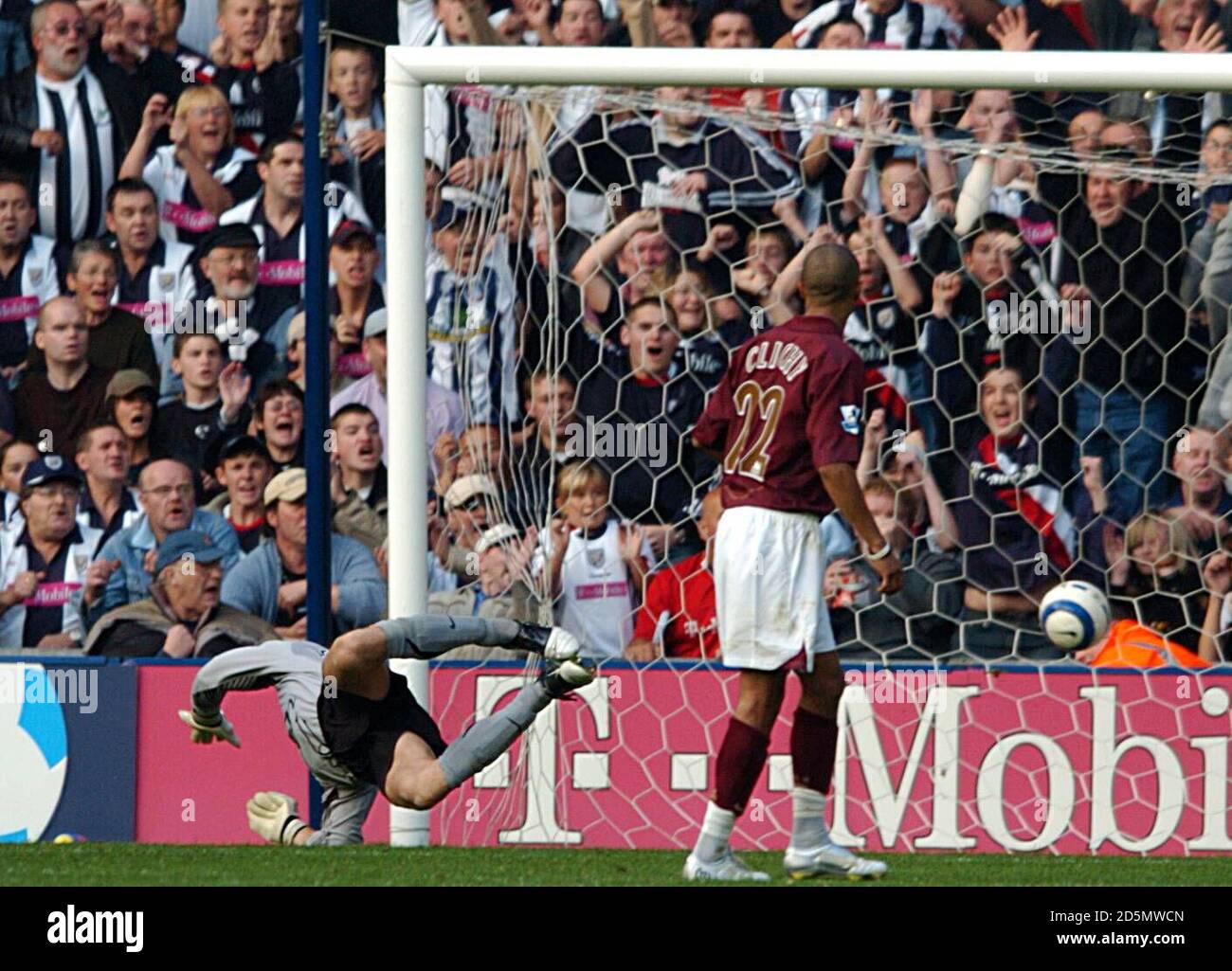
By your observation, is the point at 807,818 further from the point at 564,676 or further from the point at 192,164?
the point at 192,164

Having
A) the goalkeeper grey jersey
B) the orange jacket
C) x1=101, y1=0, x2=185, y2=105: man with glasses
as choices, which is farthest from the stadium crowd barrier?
x1=101, y1=0, x2=185, y2=105: man with glasses

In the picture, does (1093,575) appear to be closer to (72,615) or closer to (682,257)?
(682,257)

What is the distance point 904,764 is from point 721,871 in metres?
1.49

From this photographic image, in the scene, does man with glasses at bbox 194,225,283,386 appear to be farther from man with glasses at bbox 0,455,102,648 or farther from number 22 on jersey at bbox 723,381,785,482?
number 22 on jersey at bbox 723,381,785,482

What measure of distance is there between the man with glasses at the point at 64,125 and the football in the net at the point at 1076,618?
406cm

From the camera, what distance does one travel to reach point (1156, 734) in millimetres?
5418

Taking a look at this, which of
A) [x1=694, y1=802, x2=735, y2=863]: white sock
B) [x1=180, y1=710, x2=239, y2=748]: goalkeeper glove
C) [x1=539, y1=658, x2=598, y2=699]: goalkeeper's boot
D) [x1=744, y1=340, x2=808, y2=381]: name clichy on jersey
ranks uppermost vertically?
[x1=744, y1=340, x2=808, y2=381]: name clichy on jersey

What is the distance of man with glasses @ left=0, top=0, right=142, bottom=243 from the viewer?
23.3ft

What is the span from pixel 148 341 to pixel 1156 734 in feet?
12.8

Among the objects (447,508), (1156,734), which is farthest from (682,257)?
(1156,734)

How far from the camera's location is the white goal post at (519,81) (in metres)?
5.10

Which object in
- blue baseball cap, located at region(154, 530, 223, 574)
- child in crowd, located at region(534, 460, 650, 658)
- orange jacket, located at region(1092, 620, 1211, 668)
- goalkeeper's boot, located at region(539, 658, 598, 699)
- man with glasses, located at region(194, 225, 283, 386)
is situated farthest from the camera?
man with glasses, located at region(194, 225, 283, 386)

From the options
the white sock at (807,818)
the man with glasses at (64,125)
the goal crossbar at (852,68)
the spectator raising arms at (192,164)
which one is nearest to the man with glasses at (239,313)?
the spectator raising arms at (192,164)

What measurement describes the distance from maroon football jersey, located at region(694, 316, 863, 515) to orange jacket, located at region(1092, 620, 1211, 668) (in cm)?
176
